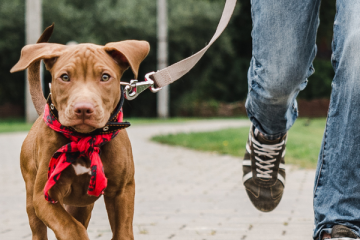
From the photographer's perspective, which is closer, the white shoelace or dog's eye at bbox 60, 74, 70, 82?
dog's eye at bbox 60, 74, 70, 82

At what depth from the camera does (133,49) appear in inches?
101

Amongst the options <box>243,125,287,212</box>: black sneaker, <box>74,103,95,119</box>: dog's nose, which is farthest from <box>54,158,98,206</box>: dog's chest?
<box>243,125,287,212</box>: black sneaker

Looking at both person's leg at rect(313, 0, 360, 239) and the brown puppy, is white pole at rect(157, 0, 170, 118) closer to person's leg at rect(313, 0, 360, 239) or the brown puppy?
the brown puppy

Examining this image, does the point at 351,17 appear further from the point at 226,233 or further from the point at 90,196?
the point at 226,233

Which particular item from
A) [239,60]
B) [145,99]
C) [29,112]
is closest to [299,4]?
[29,112]

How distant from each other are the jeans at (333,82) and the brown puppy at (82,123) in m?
0.65

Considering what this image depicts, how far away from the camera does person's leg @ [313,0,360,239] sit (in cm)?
241

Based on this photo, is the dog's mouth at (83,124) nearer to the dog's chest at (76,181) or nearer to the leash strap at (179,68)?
the dog's chest at (76,181)

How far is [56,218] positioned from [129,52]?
90 cm

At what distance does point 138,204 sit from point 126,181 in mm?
2218

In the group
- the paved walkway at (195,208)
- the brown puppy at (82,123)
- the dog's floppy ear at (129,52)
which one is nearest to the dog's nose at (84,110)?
the brown puppy at (82,123)

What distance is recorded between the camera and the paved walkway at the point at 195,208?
3.64 metres

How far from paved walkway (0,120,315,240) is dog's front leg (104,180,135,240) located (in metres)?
0.89

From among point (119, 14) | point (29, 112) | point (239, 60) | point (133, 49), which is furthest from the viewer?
point (239, 60)
